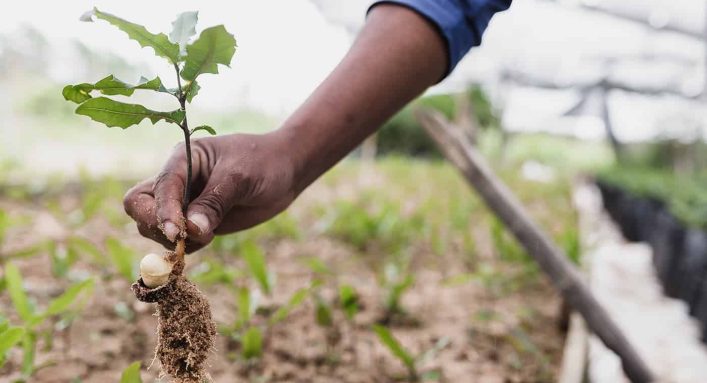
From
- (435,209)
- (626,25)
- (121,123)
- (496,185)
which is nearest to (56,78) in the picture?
(435,209)

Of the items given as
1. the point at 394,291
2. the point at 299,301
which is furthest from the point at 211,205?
the point at 394,291

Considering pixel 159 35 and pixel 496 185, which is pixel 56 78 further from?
pixel 159 35

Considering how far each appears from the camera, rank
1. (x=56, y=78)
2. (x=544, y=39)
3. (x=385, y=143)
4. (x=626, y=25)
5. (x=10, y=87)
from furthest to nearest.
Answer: (x=385, y=143) < (x=544, y=39) < (x=626, y=25) < (x=56, y=78) < (x=10, y=87)

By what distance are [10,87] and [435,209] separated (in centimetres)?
358

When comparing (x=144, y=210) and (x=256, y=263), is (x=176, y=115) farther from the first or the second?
(x=256, y=263)

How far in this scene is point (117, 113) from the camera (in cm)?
64

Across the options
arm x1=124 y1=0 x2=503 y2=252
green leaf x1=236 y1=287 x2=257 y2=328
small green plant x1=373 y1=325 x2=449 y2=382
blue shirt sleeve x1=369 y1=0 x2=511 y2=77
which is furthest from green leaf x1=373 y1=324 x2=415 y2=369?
blue shirt sleeve x1=369 y1=0 x2=511 y2=77

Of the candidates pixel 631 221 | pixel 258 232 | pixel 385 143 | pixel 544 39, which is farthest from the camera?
pixel 385 143

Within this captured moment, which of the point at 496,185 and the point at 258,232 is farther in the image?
the point at 258,232

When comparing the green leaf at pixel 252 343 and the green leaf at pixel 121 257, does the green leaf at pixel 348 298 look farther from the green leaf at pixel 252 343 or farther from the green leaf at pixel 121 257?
the green leaf at pixel 121 257

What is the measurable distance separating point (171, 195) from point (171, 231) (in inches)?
2.4

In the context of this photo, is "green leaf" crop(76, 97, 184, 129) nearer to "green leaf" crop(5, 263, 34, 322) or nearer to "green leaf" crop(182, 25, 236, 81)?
"green leaf" crop(182, 25, 236, 81)

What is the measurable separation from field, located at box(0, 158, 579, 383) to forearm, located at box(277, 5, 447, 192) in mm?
459

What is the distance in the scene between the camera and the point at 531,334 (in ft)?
6.00
